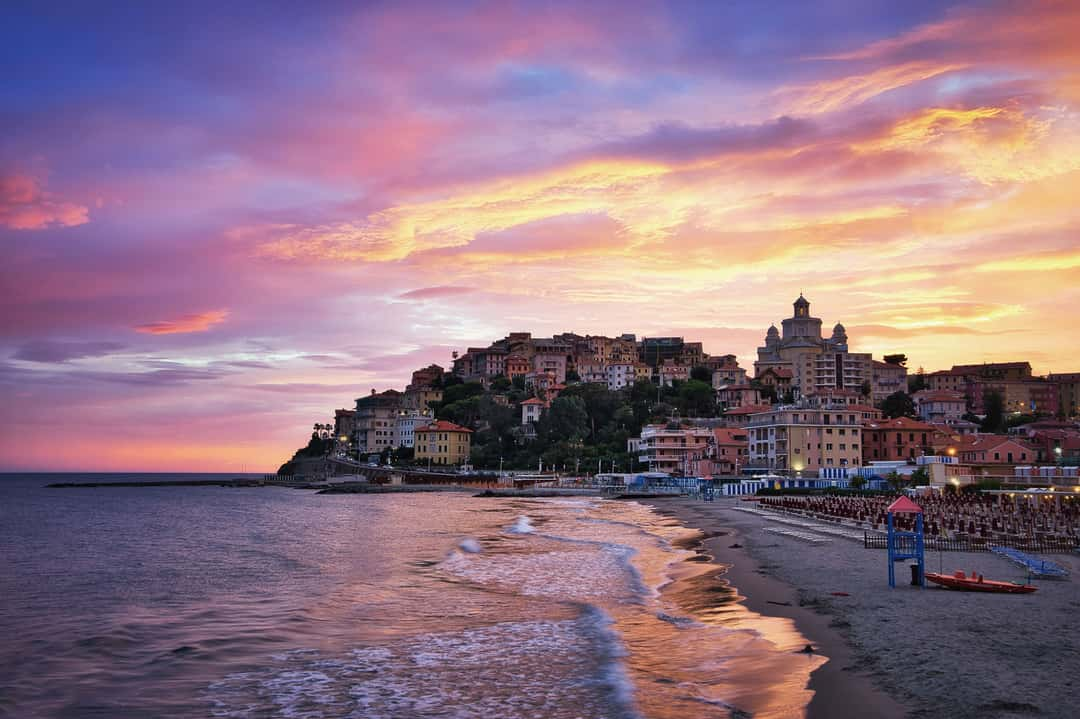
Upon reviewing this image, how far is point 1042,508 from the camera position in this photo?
50969mm

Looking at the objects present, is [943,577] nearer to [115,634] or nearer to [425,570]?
[425,570]

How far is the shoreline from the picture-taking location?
14.0 meters

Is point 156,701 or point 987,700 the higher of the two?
point 987,700

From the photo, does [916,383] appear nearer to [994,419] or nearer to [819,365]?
[819,365]

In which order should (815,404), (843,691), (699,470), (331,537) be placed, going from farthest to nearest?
(699,470) → (815,404) → (331,537) → (843,691)

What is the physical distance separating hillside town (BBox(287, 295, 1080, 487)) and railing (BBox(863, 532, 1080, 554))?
36977mm

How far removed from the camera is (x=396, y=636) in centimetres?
2259

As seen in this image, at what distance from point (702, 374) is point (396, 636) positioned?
177843mm

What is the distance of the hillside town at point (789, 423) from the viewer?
103m

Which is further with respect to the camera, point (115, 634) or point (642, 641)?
point (115, 634)

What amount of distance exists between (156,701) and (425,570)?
68.8 ft

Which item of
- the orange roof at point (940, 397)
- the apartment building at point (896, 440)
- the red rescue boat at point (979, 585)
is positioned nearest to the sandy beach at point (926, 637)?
the red rescue boat at point (979, 585)

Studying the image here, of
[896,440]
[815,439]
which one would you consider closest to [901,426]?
[896,440]

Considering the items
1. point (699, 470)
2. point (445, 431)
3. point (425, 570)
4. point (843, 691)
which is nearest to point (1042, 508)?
point (425, 570)
